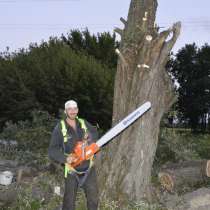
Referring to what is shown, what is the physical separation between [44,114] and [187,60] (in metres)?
34.0

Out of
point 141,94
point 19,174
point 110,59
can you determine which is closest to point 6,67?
point 110,59

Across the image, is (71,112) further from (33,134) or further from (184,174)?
(33,134)

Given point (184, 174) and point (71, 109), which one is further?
point (184, 174)

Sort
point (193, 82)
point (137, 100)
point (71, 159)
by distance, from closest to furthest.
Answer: point (71, 159) → point (137, 100) → point (193, 82)

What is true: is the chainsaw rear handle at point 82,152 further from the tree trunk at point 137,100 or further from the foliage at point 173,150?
the foliage at point 173,150

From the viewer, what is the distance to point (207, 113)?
43.9 m

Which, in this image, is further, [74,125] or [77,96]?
[77,96]

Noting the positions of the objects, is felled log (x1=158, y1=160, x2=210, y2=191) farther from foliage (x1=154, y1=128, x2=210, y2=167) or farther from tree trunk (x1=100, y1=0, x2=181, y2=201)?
foliage (x1=154, y1=128, x2=210, y2=167)

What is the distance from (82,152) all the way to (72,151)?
15 centimetres

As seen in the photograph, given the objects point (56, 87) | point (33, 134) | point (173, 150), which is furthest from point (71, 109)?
point (56, 87)

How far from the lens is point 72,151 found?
602 centimetres

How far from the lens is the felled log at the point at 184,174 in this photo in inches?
335

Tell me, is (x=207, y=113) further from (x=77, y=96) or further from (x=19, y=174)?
(x=19, y=174)

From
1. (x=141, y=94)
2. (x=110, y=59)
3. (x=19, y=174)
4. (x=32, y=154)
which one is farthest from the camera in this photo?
(x=110, y=59)
